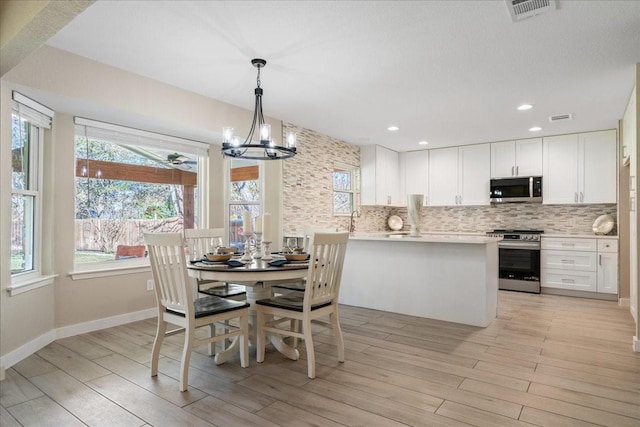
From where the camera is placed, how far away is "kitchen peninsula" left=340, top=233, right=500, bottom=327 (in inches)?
149

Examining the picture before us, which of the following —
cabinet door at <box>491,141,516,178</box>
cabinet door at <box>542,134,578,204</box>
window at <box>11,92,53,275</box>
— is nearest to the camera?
window at <box>11,92,53,275</box>

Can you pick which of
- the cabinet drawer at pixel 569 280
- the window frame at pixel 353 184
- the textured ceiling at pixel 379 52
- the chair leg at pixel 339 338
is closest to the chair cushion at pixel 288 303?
the chair leg at pixel 339 338

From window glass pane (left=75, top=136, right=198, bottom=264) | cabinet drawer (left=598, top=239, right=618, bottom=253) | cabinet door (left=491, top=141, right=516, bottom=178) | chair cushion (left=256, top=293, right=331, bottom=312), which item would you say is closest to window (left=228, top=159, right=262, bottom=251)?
window glass pane (left=75, top=136, right=198, bottom=264)

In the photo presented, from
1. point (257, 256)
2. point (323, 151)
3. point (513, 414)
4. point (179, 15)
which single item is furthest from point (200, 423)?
point (323, 151)

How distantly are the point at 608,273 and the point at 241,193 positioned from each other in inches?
199

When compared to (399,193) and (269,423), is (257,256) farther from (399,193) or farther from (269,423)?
(399,193)

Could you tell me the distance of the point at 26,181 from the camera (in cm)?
318

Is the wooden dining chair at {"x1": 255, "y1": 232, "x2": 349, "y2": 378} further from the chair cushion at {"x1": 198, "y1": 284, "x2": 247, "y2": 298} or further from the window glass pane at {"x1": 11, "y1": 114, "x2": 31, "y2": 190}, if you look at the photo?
the window glass pane at {"x1": 11, "y1": 114, "x2": 31, "y2": 190}

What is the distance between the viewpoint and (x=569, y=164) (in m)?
5.60

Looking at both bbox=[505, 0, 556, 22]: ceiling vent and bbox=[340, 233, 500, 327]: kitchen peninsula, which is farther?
bbox=[340, 233, 500, 327]: kitchen peninsula

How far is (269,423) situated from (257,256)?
1.49 metres

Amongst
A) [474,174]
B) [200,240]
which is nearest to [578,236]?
[474,174]

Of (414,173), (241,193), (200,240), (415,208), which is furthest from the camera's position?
(414,173)

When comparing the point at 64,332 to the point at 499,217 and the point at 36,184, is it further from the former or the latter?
the point at 499,217
